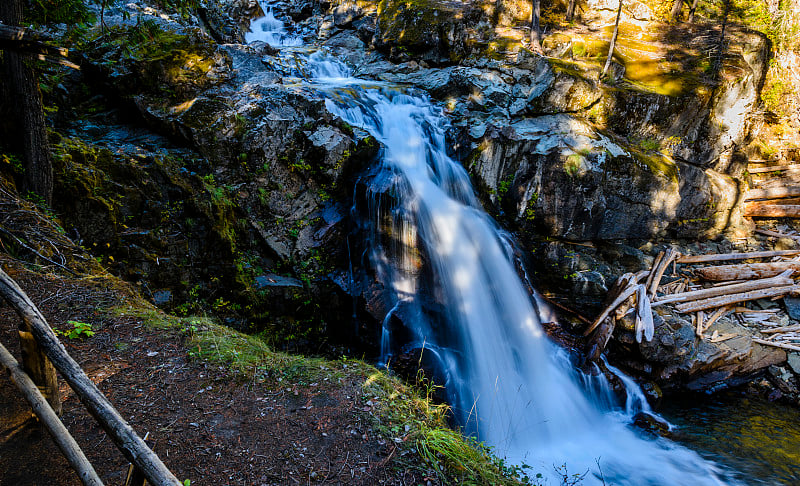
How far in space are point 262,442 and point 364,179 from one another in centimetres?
672

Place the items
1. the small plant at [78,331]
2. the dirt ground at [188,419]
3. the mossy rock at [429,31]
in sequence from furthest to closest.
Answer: the mossy rock at [429,31]
the small plant at [78,331]
the dirt ground at [188,419]

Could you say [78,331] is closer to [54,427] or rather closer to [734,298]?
[54,427]

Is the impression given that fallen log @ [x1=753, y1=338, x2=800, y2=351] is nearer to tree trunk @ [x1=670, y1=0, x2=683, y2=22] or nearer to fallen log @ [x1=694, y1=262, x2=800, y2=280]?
fallen log @ [x1=694, y1=262, x2=800, y2=280]

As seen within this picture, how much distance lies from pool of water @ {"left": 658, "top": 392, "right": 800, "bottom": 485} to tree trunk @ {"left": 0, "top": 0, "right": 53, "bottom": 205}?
38.5 feet

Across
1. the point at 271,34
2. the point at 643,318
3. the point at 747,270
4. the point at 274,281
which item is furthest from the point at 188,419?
the point at 271,34

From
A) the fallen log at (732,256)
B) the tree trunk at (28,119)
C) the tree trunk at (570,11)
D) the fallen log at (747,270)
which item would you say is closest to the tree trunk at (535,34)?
the tree trunk at (570,11)

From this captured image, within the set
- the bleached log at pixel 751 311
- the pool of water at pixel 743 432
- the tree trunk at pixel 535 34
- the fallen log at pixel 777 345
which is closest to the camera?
the pool of water at pixel 743 432

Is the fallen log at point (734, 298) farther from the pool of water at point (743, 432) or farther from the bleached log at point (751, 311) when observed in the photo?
the pool of water at point (743, 432)

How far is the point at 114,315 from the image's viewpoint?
4.61 metres

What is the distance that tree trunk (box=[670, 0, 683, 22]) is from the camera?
1490cm

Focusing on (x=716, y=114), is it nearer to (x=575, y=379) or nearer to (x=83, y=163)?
(x=575, y=379)

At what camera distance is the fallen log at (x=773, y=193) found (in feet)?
36.2

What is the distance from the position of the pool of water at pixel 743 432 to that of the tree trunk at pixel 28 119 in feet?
38.5

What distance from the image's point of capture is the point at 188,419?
11.3 ft
